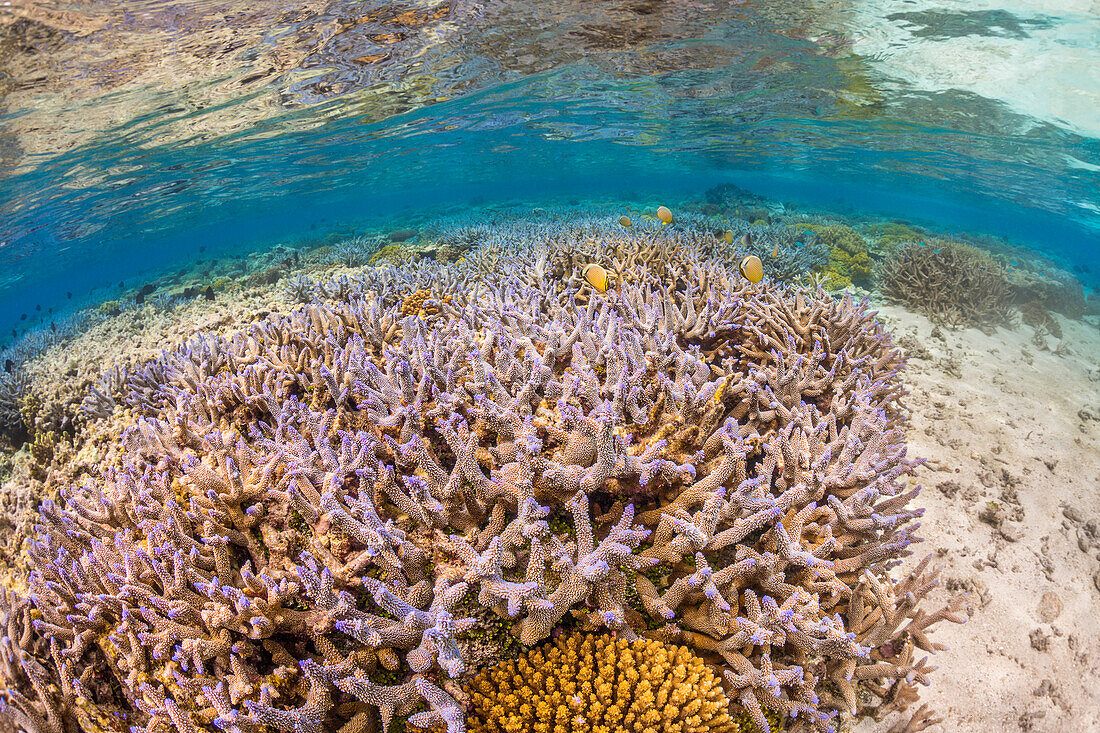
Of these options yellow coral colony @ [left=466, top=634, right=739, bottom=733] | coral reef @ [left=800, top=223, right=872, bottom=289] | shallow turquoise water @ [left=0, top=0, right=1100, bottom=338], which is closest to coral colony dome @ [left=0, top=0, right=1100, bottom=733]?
yellow coral colony @ [left=466, top=634, right=739, bottom=733]

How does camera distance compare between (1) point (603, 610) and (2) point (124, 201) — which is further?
(2) point (124, 201)

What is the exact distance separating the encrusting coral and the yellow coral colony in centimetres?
13

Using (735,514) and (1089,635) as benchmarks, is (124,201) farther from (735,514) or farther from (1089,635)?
(1089,635)

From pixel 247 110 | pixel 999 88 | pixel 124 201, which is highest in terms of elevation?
pixel 247 110

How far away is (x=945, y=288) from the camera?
10625mm

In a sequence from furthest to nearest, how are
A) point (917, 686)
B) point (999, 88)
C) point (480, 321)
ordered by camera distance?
1. point (999, 88)
2. point (480, 321)
3. point (917, 686)

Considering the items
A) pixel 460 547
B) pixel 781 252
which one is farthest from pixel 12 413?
pixel 781 252

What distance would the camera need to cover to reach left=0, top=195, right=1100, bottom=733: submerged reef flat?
2271mm

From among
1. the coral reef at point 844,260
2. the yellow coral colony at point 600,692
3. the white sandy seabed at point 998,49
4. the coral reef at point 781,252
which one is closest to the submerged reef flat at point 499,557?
the yellow coral colony at point 600,692

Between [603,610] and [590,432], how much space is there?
929 mm

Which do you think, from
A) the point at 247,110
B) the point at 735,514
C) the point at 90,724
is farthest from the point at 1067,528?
the point at 247,110

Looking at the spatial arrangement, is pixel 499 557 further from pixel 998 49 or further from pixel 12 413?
pixel 998 49

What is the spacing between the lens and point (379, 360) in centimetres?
441

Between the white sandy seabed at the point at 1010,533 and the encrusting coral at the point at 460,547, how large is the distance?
3.79 feet
